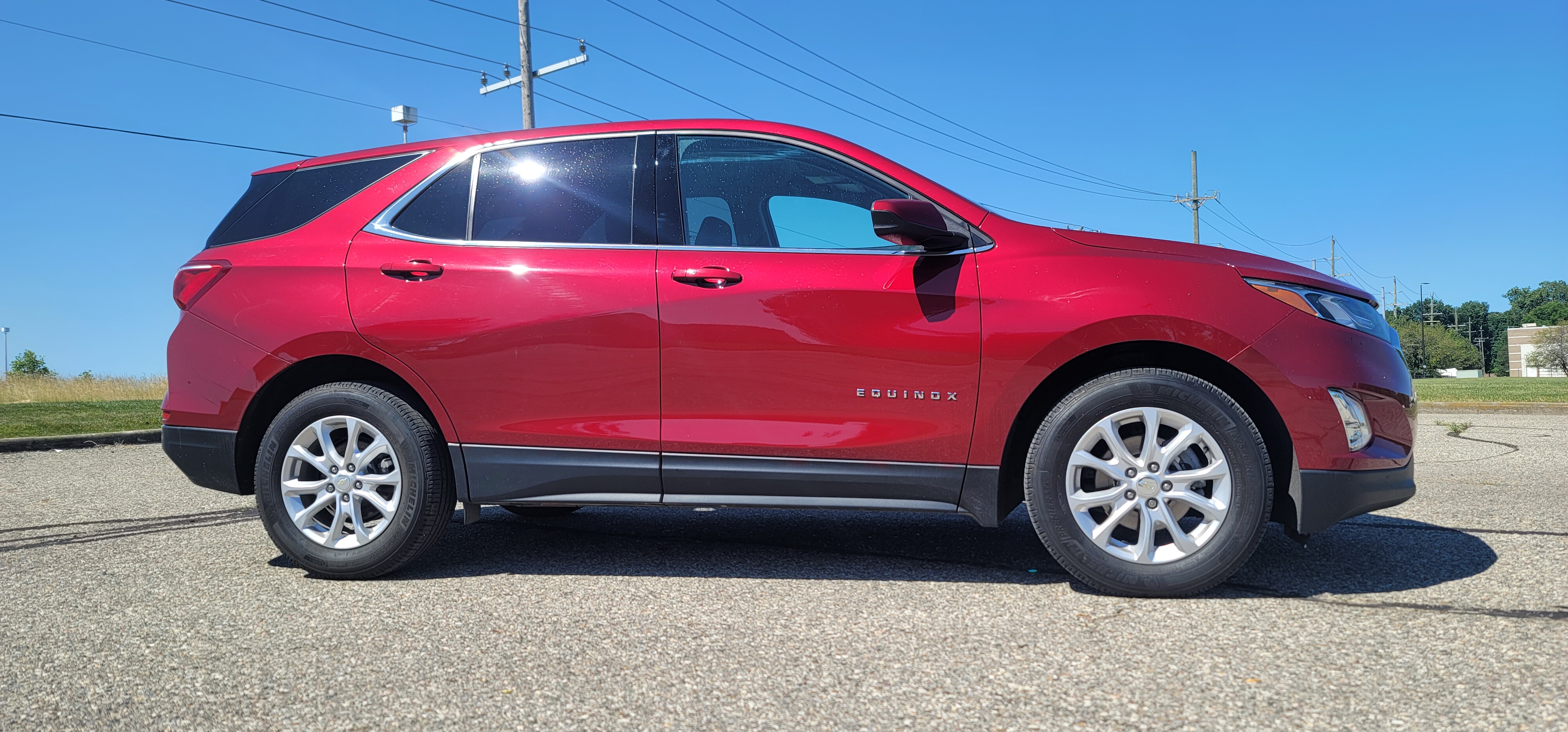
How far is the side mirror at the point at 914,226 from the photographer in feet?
10.8

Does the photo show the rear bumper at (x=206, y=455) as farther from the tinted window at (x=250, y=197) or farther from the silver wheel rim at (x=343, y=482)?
the tinted window at (x=250, y=197)

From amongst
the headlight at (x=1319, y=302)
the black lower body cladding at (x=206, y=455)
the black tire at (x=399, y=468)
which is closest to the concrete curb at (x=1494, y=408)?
the headlight at (x=1319, y=302)

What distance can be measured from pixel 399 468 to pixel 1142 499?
2.65 m

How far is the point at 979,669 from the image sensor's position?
8.30ft

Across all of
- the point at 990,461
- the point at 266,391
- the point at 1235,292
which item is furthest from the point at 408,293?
the point at 1235,292

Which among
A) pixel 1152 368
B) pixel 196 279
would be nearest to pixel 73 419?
pixel 196 279

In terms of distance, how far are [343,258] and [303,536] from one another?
3.49 ft

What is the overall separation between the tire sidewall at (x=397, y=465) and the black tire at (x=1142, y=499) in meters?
2.24

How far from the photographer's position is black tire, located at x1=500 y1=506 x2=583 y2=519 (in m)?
5.09

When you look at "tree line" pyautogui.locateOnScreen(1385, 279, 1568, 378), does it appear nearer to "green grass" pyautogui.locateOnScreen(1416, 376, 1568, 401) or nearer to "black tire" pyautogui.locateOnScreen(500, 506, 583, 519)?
"green grass" pyautogui.locateOnScreen(1416, 376, 1568, 401)

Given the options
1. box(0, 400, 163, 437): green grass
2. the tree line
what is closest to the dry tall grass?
box(0, 400, 163, 437): green grass

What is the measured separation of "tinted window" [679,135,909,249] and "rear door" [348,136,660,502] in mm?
214

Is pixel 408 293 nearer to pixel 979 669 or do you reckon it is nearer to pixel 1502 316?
pixel 979 669

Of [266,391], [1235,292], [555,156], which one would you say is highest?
[555,156]
